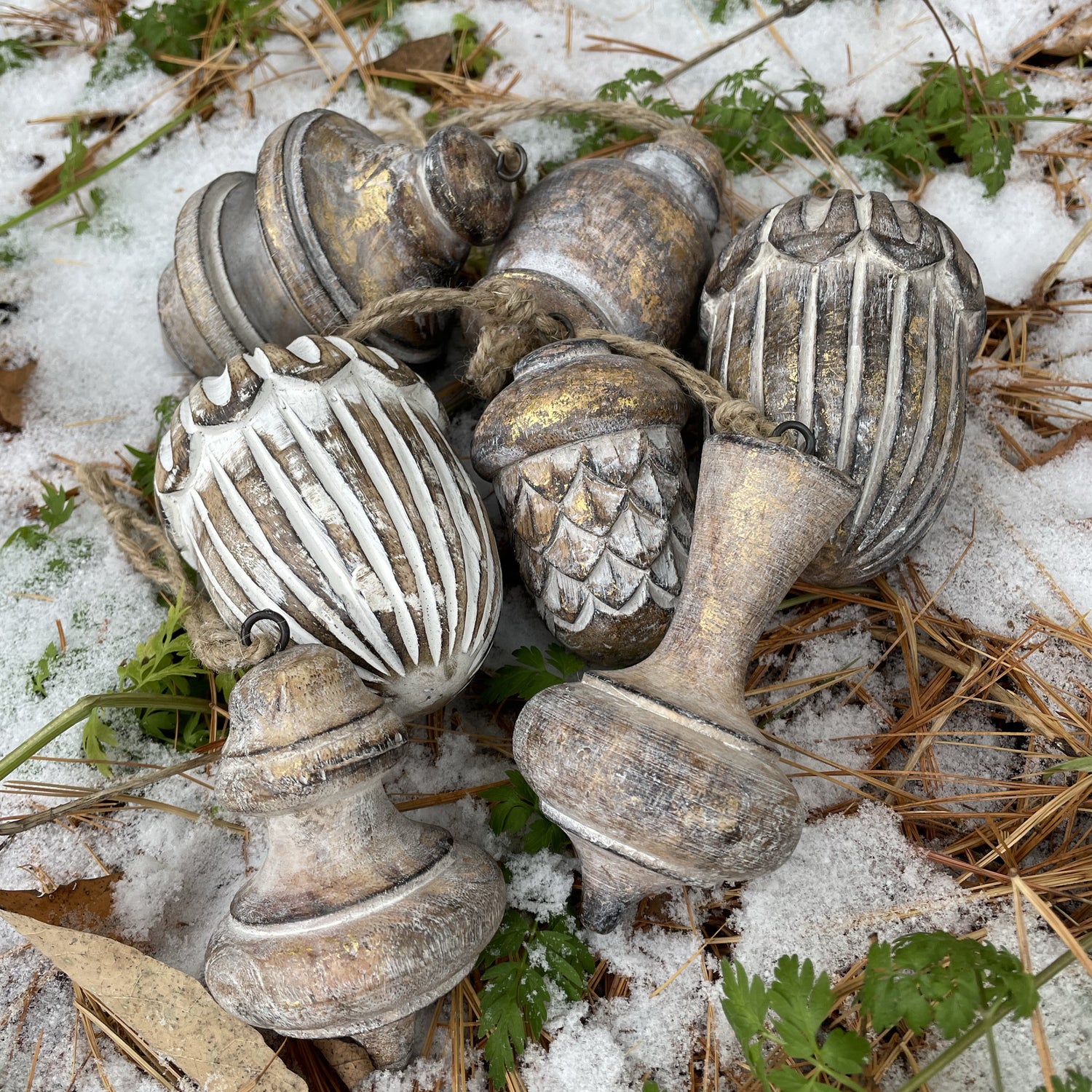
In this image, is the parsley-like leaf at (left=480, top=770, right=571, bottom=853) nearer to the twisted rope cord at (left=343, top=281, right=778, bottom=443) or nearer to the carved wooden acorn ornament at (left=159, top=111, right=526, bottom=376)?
the twisted rope cord at (left=343, top=281, right=778, bottom=443)

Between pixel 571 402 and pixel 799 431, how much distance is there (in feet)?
1.32

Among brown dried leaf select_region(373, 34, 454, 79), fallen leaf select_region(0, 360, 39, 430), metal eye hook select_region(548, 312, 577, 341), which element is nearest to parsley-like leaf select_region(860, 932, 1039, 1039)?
metal eye hook select_region(548, 312, 577, 341)

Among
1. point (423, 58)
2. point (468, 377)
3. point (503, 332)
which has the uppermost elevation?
point (423, 58)

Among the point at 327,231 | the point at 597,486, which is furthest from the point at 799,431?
the point at 327,231

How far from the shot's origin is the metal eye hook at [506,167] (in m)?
2.01

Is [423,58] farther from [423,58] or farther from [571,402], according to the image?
[571,402]

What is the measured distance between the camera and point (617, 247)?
1.95 metres

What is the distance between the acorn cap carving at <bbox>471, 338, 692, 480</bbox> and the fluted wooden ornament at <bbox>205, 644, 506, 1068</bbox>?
51 centimetres

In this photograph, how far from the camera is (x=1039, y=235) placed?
2328mm

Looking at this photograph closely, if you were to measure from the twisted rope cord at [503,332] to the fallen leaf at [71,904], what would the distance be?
3.85 feet

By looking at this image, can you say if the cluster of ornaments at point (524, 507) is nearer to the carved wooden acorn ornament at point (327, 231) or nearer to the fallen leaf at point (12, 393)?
the carved wooden acorn ornament at point (327, 231)

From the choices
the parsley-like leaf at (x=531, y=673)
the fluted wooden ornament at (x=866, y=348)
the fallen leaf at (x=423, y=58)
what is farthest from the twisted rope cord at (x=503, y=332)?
the fallen leaf at (x=423, y=58)

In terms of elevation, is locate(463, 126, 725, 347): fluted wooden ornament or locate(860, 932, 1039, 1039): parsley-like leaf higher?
locate(463, 126, 725, 347): fluted wooden ornament

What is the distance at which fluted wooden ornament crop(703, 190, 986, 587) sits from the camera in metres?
1.69
